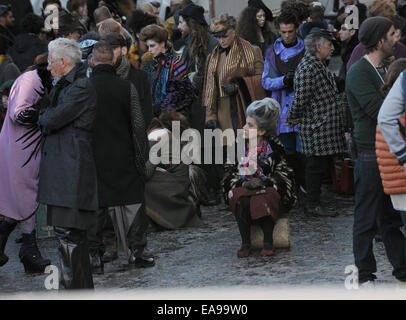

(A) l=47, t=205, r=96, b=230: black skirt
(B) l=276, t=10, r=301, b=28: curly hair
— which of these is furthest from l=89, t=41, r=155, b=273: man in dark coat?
(B) l=276, t=10, r=301, b=28: curly hair

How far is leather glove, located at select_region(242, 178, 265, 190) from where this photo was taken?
790 cm

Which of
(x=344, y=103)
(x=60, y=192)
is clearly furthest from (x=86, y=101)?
(x=344, y=103)

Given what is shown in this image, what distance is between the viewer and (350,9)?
39.6 feet

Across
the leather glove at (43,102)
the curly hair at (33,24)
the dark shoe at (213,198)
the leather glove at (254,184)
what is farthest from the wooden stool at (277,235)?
the curly hair at (33,24)

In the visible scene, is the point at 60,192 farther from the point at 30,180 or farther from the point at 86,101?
the point at 30,180

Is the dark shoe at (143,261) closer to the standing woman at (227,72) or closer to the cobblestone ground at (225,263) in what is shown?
the cobblestone ground at (225,263)

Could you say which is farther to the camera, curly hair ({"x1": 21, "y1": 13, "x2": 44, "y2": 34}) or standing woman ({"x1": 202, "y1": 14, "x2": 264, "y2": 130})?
curly hair ({"x1": 21, "y1": 13, "x2": 44, "y2": 34})

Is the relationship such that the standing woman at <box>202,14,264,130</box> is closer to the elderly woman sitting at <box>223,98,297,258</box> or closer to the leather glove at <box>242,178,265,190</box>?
the elderly woman sitting at <box>223,98,297,258</box>

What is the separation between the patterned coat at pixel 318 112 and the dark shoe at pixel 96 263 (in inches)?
108

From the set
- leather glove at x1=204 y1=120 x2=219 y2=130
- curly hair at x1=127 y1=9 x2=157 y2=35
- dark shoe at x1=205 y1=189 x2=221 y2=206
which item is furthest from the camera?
curly hair at x1=127 y1=9 x2=157 y2=35

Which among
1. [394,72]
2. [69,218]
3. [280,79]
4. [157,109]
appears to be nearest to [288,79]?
[280,79]

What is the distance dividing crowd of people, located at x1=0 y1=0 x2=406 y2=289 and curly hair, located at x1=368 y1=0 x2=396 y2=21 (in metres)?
0.02

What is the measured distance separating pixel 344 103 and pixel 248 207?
2.39 m

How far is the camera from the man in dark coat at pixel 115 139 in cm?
750
